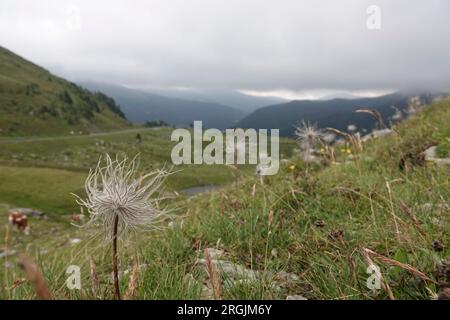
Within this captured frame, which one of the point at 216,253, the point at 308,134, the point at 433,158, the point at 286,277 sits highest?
the point at 308,134

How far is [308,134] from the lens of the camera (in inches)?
273

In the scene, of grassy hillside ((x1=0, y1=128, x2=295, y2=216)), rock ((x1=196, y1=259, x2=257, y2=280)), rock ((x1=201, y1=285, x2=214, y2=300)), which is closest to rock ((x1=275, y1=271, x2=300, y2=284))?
rock ((x1=196, y1=259, x2=257, y2=280))

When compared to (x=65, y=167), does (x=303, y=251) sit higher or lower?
lower

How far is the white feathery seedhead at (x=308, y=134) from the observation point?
22.6 ft

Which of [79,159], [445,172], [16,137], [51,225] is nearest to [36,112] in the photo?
[16,137]

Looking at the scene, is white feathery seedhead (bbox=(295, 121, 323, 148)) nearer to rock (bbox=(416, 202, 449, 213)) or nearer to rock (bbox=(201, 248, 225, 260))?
rock (bbox=(416, 202, 449, 213))

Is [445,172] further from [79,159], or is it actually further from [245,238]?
[79,159]

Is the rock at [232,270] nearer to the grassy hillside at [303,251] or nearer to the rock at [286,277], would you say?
the grassy hillside at [303,251]

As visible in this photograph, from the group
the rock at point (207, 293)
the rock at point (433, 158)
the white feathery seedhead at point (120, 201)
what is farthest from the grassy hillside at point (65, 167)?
the rock at point (433, 158)

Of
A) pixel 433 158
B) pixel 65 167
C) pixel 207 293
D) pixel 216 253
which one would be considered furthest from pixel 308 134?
pixel 65 167

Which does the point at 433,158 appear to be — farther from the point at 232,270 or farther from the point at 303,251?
the point at 232,270

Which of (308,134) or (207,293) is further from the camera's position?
(308,134)

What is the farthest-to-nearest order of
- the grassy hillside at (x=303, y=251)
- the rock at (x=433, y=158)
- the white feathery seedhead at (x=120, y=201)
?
the rock at (x=433, y=158) < the grassy hillside at (x=303, y=251) < the white feathery seedhead at (x=120, y=201)
